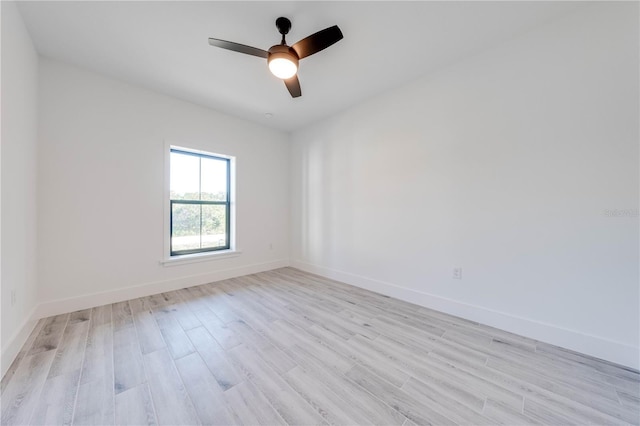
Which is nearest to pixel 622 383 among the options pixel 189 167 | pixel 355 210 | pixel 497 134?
pixel 497 134

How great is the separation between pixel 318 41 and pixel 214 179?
9.33 ft

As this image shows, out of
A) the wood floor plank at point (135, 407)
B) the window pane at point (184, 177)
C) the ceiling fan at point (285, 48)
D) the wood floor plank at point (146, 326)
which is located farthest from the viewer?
the window pane at point (184, 177)

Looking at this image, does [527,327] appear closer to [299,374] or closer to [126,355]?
[299,374]

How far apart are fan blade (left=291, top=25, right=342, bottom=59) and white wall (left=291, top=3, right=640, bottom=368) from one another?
1513 mm

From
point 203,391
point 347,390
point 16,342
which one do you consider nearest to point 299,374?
point 347,390

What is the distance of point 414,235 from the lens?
284cm

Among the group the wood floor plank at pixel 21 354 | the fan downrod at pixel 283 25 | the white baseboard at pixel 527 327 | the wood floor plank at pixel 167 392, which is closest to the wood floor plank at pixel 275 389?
the wood floor plank at pixel 167 392

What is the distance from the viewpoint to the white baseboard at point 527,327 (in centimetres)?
171

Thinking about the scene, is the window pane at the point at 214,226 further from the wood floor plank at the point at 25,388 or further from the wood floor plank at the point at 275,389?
the wood floor plank at the point at 275,389

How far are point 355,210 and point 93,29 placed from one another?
3348 millimetres

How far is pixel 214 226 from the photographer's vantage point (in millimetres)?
3889

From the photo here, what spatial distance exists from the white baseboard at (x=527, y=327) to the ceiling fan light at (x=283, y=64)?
270 centimetres

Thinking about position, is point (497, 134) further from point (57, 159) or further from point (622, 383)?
point (57, 159)

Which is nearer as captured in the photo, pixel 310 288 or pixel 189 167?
pixel 310 288
